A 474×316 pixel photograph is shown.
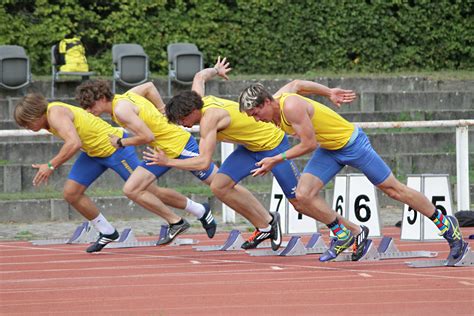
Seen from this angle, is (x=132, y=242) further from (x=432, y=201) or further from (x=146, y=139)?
(x=432, y=201)

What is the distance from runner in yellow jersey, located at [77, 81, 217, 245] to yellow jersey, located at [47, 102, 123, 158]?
10cm

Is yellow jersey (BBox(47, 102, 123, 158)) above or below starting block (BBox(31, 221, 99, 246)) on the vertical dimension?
above

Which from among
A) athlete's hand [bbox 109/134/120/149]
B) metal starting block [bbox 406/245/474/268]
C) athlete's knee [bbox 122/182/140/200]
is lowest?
metal starting block [bbox 406/245/474/268]

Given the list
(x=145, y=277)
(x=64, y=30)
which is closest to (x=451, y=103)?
(x=64, y=30)

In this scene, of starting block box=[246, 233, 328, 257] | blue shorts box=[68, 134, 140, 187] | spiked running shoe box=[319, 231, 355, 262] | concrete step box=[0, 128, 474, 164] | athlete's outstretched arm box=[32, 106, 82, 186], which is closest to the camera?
spiked running shoe box=[319, 231, 355, 262]

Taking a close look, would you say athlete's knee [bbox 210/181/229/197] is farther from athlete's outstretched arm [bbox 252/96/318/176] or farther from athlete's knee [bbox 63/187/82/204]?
athlete's knee [bbox 63/187/82/204]

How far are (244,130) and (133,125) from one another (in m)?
1.02

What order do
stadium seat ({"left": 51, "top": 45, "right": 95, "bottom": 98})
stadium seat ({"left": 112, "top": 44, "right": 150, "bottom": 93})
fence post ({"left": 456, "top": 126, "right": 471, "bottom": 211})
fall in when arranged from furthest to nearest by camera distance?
stadium seat ({"left": 112, "top": 44, "right": 150, "bottom": 93})
stadium seat ({"left": 51, "top": 45, "right": 95, "bottom": 98})
fence post ({"left": 456, "top": 126, "right": 471, "bottom": 211})

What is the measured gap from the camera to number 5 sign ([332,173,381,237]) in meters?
13.1

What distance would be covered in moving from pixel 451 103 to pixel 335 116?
9116mm

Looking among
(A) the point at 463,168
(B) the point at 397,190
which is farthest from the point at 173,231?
(A) the point at 463,168

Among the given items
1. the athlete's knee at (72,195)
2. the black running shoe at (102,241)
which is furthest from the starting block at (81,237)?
the athlete's knee at (72,195)

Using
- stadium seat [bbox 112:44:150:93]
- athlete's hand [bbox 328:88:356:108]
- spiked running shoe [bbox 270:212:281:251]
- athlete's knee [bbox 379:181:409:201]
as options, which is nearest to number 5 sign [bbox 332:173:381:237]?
spiked running shoe [bbox 270:212:281:251]

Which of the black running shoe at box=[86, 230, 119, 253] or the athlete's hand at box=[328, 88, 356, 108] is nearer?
the athlete's hand at box=[328, 88, 356, 108]
